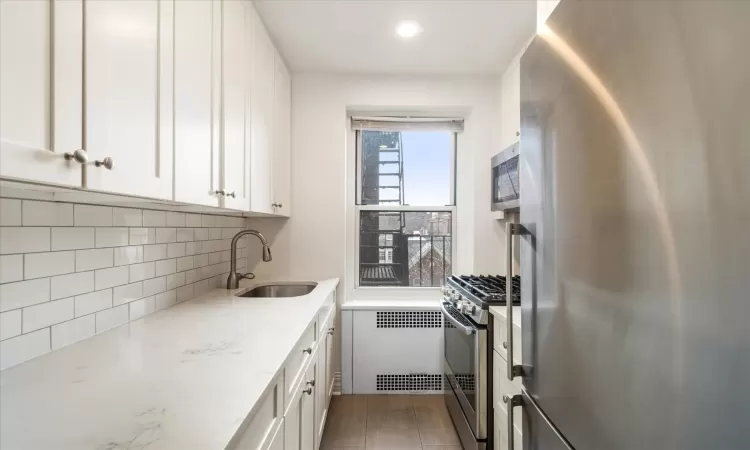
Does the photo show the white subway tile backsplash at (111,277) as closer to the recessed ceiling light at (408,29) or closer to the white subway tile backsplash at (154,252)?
the white subway tile backsplash at (154,252)

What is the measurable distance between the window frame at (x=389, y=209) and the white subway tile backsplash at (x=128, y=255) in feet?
5.83

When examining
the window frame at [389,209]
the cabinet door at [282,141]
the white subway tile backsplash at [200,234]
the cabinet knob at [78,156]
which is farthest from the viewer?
the window frame at [389,209]

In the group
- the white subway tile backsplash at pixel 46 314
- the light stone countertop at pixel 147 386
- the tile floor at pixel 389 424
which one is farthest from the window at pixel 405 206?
the white subway tile backsplash at pixel 46 314

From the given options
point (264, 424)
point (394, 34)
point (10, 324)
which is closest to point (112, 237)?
point (10, 324)

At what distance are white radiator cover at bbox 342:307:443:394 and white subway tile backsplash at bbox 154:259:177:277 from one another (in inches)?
54.4

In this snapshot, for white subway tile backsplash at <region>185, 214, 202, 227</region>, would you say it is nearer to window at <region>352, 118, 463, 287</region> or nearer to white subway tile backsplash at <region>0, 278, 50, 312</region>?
white subway tile backsplash at <region>0, 278, 50, 312</region>

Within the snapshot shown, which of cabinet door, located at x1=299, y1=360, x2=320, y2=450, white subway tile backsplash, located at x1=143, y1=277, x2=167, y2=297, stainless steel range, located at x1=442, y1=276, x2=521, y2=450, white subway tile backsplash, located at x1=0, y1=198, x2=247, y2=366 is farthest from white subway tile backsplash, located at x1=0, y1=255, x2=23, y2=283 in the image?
stainless steel range, located at x1=442, y1=276, x2=521, y2=450

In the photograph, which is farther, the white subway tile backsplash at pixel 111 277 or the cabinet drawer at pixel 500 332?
the cabinet drawer at pixel 500 332

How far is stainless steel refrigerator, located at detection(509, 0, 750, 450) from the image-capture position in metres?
0.48

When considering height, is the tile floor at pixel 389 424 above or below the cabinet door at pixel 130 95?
below

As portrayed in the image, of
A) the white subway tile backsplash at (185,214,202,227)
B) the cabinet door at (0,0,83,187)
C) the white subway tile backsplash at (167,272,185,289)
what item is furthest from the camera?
the white subway tile backsplash at (185,214,202,227)

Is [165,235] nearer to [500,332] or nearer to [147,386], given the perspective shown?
[147,386]

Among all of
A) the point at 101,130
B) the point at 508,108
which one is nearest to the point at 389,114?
the point at 508,108

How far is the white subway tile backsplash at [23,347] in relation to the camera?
0.91m
